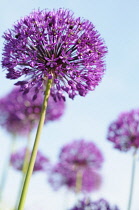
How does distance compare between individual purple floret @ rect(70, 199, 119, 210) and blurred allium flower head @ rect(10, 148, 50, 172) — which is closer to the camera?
individual purple floret @ rect(70, 199, 119, 210)

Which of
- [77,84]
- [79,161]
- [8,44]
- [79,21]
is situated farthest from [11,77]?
[79,161]

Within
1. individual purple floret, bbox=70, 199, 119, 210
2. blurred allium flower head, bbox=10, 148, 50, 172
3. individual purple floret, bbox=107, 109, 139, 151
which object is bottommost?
individual purple floret, bbox=70, 199, 119, 210

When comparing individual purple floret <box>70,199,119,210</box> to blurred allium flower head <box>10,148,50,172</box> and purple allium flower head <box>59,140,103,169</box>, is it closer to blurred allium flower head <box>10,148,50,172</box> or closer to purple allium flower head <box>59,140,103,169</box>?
purple allium flower head <box>59,140,103,169</box>

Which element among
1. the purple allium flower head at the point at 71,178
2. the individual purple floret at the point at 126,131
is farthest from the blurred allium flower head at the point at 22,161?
the individual purple floret at the point at 126,131

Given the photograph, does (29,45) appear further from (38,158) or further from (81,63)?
(38,158)

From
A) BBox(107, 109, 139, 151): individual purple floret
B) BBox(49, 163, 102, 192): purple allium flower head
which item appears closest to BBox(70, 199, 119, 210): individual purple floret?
BBox(107, 109, 139, 151): individual purple floret

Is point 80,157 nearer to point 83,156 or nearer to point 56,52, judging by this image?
point 83,156

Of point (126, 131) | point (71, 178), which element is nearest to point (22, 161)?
point (71, 178)
